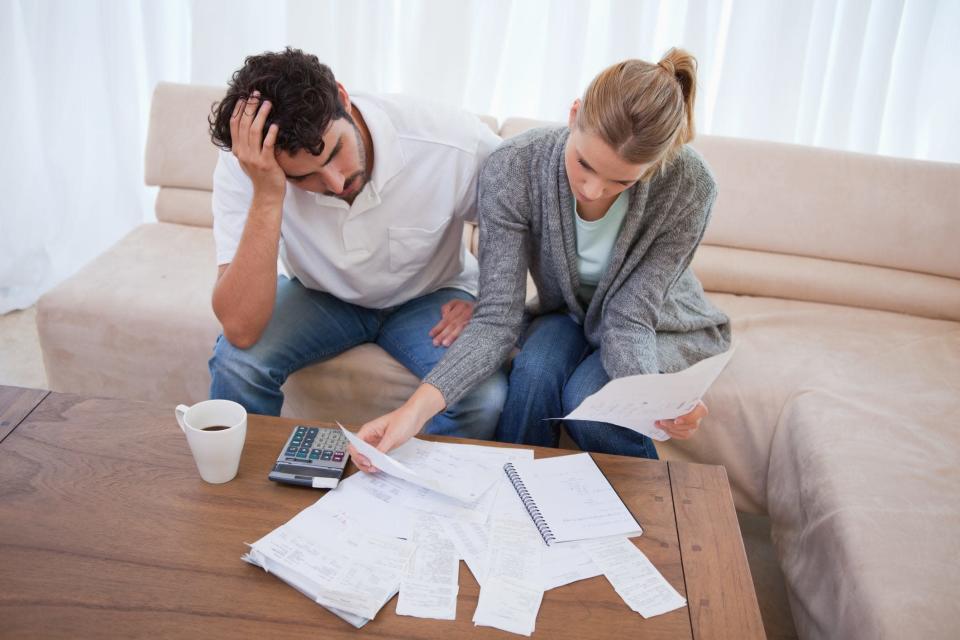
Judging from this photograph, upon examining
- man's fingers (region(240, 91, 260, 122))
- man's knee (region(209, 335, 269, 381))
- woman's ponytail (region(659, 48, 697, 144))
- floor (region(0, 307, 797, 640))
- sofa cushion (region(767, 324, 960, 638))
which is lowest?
floor (region(0, 307, 797, 640))

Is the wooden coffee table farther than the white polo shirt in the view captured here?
No

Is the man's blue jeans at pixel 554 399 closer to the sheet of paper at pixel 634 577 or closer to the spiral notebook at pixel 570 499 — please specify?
the spiral notebook at pixel 570 499

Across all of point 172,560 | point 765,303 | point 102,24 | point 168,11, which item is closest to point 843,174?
point 765,303

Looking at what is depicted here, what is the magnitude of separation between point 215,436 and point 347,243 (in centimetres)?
54

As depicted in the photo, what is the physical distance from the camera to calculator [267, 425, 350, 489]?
3.35 feet

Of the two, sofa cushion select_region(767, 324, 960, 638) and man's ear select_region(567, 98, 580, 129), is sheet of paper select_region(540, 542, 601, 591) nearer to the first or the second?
sofa cushion select_region(767, 324, 960, 638)

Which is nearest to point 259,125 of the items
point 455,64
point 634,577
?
point 634,577

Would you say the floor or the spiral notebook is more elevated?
the spiral notebook

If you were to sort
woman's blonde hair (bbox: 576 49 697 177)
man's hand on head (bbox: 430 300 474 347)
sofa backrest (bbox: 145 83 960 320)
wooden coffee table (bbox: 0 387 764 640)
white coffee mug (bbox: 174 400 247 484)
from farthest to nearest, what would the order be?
1. sofa backrest (bbox: 145 83 960 320)
2. man's hand on head (bbox: 430 300 474 347)
3. woman's blonde hair (bbox: 576 49 697 177)
4. white coffee mug (bbox: 174 400 247 484)
5. wooden coffee table (bbox: 0 387 764 640)

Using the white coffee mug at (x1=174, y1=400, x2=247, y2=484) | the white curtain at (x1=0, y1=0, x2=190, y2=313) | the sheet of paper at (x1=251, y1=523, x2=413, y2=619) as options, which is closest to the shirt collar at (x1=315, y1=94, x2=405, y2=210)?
the white coffee mug at (x1=174, y1=400, x2=247, y2=484)

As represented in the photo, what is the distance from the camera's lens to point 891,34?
2119 mm

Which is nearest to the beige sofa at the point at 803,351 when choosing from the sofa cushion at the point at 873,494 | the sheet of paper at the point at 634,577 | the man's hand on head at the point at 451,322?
the sofa cushion at the point at 873,494

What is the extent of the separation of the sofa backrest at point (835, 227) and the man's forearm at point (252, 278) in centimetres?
80

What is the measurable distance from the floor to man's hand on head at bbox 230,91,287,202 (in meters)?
1.18
